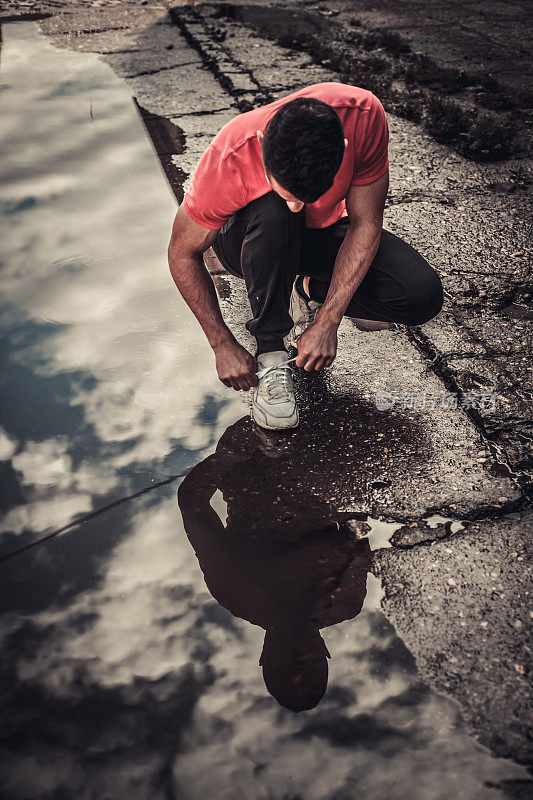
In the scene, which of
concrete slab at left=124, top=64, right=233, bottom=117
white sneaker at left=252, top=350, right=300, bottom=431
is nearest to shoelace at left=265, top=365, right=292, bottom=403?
white sneaker at left=252, top=350, right=300, bottom=431

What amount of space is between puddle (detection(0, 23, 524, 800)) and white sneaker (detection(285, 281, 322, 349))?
0.33 meters

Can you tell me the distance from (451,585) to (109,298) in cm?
170

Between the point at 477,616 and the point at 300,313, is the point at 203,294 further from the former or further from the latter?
the point at 477,616

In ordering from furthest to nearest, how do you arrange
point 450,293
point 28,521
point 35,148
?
1. point 35,148
2. point 450,293
3. point 28,521

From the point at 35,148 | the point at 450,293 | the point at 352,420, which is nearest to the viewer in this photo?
the point at 352,420

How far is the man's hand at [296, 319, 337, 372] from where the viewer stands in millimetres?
1832

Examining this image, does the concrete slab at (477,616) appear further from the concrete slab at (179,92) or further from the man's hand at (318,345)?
the concrete slab at (179,92)

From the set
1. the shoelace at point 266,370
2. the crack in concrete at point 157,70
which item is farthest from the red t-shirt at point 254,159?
the crack in concrete at point 157,70

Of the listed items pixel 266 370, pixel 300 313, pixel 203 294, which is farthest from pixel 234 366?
pixel 300 313

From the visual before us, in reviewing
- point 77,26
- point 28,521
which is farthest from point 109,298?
point 77,26

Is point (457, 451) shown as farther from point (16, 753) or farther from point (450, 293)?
point (16, 753)

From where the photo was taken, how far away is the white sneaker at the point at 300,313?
2.20 metres

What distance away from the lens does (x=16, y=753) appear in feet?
3.96

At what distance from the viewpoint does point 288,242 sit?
1.79 metres
